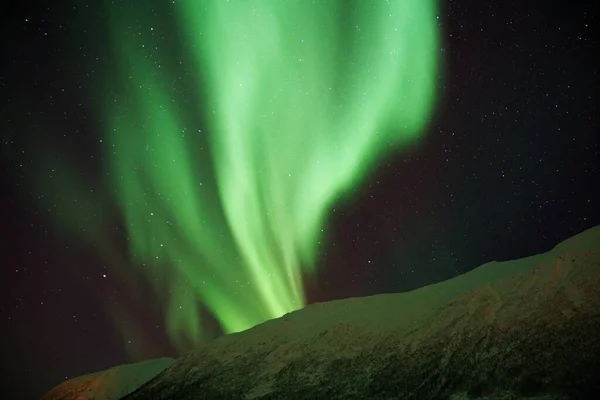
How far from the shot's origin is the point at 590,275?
28453mm

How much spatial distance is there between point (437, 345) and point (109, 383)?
34.2 meters

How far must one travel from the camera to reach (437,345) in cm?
3025

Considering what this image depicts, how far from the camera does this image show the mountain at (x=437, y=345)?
2256 cm

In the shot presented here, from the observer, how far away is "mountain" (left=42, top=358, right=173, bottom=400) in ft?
154

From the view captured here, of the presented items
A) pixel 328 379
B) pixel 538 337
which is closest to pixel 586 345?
pixel 538 337

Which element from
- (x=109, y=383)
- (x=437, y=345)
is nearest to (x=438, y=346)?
(x=437, y=345)

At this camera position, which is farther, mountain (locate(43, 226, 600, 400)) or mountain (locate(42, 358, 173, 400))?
mountain (locate(42, 358, 173, 400))

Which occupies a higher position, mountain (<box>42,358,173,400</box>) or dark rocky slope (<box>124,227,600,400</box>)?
mountain (<box>42,358,173,400</box>)

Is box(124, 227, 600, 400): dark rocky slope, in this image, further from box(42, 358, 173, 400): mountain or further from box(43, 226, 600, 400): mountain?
box(42, 358, 173, 400): mountain

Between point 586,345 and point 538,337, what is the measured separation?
3.21m

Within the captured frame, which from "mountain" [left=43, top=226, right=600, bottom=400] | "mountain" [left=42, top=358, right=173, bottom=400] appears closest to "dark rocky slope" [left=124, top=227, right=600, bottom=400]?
"mountain" [left=43, top=226, right=600, bottom=400]

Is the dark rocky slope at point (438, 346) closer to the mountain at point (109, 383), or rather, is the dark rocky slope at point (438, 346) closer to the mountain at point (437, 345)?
the mountain at point (437, 345)

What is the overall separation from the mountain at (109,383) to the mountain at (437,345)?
305 inches

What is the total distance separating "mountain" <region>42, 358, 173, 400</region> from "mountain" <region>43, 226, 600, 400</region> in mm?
7745
